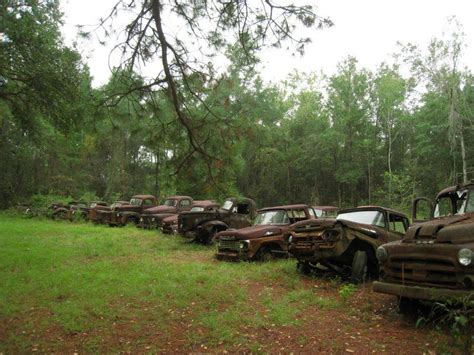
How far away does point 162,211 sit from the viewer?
19.6 metres

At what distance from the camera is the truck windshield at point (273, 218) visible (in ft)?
36.5

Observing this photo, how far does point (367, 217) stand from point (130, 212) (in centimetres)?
1511

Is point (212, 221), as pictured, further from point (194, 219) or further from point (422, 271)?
point (422, 271)

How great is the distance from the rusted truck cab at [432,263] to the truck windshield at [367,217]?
2610mm

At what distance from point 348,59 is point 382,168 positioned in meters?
11.6

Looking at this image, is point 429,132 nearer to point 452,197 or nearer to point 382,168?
point 382,168

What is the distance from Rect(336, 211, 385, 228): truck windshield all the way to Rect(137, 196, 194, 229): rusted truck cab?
11085 millimetres

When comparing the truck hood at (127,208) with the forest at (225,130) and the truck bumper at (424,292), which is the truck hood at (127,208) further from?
the truck bumper at (424,292)

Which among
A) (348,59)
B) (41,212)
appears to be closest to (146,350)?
(41,212)

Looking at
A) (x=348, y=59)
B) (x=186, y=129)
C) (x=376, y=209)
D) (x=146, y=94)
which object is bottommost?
(x=376, y=209)

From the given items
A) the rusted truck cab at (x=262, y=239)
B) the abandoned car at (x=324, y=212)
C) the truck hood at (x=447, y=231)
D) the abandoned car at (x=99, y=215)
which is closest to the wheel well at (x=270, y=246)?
the rusted truck cab at (x=262, y=239)

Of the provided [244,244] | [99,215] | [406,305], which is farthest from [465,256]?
[99,215]

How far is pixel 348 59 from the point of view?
3994 centimetres

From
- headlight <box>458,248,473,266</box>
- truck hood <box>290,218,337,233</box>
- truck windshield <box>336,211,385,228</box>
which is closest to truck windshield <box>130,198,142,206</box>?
truck hood <box>290,218,337,233</box>
